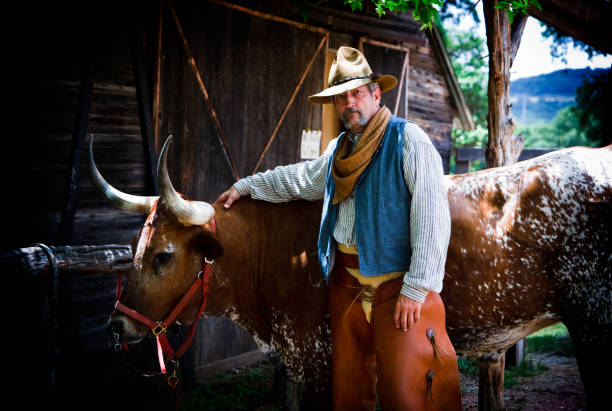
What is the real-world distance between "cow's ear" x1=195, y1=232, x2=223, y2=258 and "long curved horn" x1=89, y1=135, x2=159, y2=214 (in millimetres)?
450

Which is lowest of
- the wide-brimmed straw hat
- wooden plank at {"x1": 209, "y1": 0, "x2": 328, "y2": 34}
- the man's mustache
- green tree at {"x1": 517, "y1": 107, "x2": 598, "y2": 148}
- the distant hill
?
the man's mustache

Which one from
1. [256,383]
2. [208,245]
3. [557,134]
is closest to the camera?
[208,245]

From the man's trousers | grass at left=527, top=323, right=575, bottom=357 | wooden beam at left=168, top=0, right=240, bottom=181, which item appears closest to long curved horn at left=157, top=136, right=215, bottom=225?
the man's trousers

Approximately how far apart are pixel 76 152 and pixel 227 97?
1.73 meters

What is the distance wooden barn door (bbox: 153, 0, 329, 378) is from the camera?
471cm

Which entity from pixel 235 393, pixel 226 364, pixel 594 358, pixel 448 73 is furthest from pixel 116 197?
pixel 448 73

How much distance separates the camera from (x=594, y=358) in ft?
8.70

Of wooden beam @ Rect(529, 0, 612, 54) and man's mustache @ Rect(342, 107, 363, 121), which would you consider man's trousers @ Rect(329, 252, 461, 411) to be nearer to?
man's mustache @ Rect(342, 107, 363, 121)

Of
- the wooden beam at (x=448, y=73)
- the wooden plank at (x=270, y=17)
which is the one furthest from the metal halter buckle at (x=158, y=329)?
the wooden beam at (x=448, y=73)

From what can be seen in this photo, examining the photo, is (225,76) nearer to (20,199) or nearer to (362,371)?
(20,199)

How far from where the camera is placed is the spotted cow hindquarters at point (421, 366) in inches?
92.3

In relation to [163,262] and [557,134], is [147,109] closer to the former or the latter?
[163,262]

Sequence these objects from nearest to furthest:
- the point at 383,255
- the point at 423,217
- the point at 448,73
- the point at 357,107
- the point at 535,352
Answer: the point at 423,217 → the point at 383,255 → the point at 357,107 → the point at 535,352 → the point at 448,73

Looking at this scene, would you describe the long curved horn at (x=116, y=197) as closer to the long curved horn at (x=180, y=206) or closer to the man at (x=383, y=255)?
the long curved horn at (x=180, y=206)
